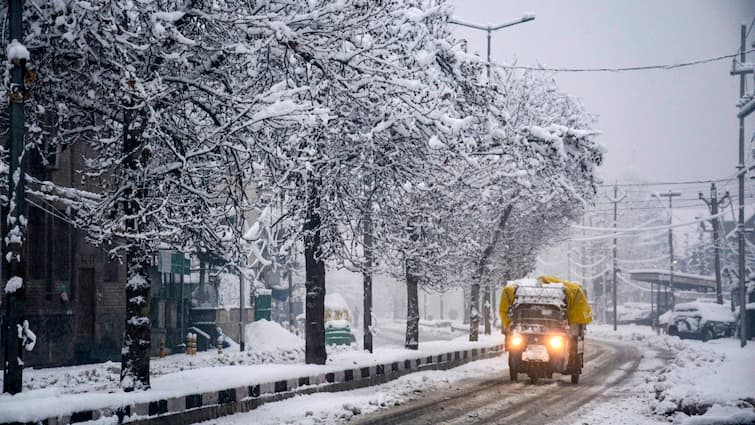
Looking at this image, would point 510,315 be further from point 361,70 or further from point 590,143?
point 361,70

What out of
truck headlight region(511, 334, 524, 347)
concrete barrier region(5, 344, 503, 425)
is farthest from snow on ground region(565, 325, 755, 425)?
concrete barrier region(5, 344, 503, 425)

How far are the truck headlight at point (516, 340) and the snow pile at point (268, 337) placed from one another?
2002 centimetres

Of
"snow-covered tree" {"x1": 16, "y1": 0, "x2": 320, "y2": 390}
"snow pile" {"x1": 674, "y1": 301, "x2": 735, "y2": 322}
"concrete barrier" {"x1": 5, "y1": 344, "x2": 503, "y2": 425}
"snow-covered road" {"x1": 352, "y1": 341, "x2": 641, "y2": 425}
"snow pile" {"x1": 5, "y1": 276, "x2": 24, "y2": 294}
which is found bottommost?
"snow pile" {"x1": 674, "y1": 301, "x2": 735, "y2": 322}

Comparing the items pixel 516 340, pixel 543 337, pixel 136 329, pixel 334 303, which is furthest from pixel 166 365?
pixel 334 303

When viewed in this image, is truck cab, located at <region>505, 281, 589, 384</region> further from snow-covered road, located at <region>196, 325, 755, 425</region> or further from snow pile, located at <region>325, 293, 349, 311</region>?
snow pile, located at <region>325, 293, 349, 311</region>

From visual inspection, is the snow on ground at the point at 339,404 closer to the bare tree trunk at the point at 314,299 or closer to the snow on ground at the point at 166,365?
the bare tree trunk at the point at 314,299

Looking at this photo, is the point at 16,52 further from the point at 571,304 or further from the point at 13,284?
the point at 571,304

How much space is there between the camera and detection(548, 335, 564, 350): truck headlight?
2109 centimetres

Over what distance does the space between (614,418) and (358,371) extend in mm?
7116

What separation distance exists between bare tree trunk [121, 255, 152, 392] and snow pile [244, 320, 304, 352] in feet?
87.6

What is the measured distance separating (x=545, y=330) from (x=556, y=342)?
46 cm

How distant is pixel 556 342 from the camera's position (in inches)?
832

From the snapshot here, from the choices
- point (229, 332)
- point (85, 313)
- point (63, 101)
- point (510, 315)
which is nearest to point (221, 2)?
point (63, 101)

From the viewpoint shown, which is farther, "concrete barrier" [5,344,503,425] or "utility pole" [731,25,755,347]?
"utility pole" [731,25,755,347]
